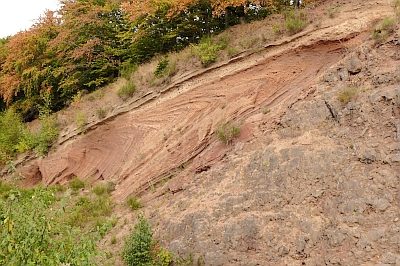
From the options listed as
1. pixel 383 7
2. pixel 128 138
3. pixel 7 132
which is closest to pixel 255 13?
pixel 383 7

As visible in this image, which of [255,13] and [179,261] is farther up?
[255,13]

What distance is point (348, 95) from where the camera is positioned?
369 inches

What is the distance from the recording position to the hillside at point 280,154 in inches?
305

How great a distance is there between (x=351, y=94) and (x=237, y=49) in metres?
4.52

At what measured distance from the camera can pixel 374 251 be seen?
6.93 m

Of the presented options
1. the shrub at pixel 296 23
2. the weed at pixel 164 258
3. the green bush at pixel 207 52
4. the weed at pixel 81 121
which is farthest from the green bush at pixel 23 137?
the shrub at pixel 296 23

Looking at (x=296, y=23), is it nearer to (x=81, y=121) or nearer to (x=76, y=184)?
(x=81, y=121)

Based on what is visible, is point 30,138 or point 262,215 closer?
point 262,215

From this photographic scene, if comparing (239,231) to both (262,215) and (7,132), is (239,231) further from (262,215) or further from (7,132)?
(7,132)

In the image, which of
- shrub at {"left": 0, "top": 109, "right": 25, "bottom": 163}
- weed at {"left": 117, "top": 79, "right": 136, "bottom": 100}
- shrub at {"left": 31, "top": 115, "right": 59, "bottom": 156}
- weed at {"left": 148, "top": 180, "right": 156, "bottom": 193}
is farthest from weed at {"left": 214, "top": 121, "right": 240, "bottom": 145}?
shrub at {"left": 0, "top": 109, "right": 25, "bottom": 163}

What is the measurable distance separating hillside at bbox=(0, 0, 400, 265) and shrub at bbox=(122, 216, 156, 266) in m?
0.46

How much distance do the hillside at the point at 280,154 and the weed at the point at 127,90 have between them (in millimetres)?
681

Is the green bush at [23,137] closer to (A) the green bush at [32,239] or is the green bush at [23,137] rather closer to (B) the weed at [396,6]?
(A) the green bush at [32,239]

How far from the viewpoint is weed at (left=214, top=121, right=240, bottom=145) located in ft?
35.8
